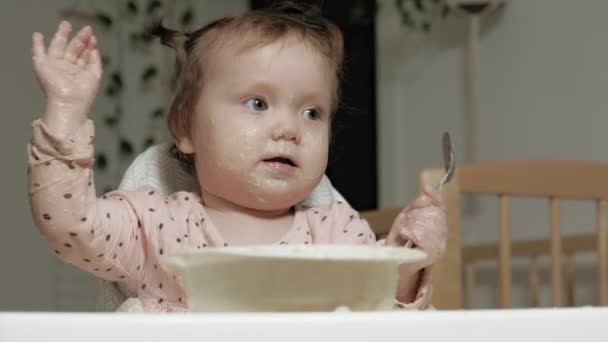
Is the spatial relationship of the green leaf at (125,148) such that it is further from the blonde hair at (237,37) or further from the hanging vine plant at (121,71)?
the blonde hair at (237,37)

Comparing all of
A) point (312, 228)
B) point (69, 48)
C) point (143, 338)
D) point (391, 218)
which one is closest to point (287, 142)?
point (312, 228)

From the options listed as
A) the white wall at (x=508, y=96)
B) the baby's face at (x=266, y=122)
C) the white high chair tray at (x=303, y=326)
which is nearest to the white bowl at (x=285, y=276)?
the white high chair tray at (x=303, y=326)

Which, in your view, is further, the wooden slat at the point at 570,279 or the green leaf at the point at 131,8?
the green leaf at the point at 131,8

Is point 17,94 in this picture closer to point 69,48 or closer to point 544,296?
point 544,296

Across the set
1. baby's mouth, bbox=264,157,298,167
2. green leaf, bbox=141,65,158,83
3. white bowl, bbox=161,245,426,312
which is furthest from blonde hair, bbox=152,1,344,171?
green leaf, bbox=141,65,158,83

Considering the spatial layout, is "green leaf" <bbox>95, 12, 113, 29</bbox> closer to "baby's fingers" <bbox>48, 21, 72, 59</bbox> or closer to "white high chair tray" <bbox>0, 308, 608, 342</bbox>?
"baby's fingers" <bbox>48, 21, 72, 59</bbox>

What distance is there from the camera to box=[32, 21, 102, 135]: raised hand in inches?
31.1

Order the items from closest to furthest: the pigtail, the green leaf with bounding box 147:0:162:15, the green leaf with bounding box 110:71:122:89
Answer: the pigtail, the green leaf with bounding box 110:71:122:89, the green leaf with bounding box 147:0:162:15

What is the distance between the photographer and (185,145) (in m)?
1.15

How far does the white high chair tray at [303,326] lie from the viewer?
1.62 ft

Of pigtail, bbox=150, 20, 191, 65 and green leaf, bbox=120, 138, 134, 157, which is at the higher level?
pigtail, bbox=150, 20, 191, 65

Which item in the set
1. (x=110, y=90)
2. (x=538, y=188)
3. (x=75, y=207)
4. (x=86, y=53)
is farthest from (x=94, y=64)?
(x=110, y=90)

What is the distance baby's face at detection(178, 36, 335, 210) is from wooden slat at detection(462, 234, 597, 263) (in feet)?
3.84

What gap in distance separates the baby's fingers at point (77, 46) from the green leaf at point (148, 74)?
6.49 ft
